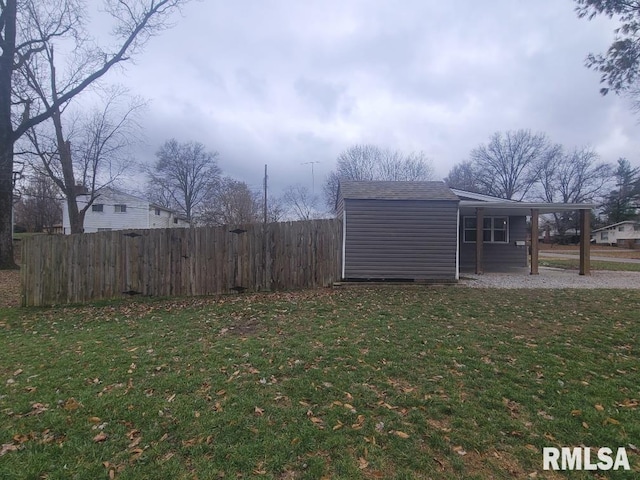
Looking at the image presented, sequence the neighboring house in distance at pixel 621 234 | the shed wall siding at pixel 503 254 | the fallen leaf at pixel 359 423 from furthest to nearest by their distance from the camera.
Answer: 1. the neighboring house in distance at pixel 621 234
2. the shed wall siding at pixel 503 254
3. the fallen leaf at pixel 359 423

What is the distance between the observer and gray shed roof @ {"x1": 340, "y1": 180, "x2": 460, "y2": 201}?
11070mm

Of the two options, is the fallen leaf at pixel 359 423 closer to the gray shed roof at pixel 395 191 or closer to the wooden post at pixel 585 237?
the gray shed roof at pixel 395 191

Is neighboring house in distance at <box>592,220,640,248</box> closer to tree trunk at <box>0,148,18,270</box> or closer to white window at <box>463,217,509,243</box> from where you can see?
white window at <box>463,217,509,243</box>

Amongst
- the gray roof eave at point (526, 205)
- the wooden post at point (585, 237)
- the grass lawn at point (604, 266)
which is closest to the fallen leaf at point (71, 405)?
the gray roof eave at point (526, 205)

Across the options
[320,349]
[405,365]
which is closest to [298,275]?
[320,349]

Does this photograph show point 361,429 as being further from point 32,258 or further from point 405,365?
point 32,258

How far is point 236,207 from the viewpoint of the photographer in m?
29.2

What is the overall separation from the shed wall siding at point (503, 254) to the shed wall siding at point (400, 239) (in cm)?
397

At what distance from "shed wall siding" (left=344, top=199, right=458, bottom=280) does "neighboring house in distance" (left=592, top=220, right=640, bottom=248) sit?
43814 mm

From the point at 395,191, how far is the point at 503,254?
6.24 metres

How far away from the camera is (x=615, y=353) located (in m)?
4.39

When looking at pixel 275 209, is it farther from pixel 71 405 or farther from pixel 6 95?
pixel 71 405

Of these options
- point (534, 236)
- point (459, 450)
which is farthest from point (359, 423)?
point (534, 236)

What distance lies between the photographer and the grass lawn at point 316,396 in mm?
2377
